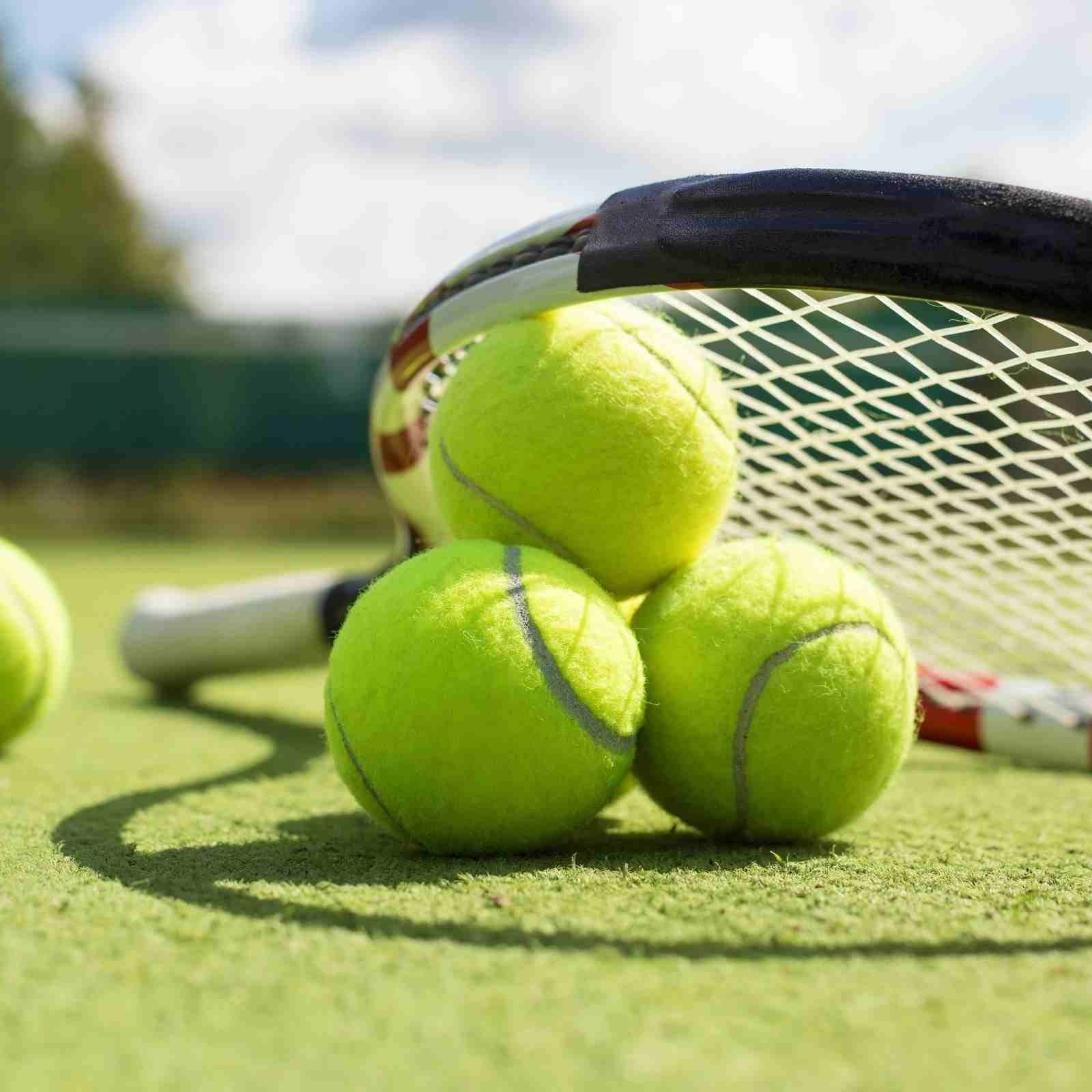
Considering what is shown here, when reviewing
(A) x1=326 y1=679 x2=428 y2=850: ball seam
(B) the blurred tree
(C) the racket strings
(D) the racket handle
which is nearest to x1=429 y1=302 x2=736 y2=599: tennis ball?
(C) the racket strings

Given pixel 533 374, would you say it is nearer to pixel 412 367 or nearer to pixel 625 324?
pixel 625 324

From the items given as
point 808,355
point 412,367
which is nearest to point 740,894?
point 808,355

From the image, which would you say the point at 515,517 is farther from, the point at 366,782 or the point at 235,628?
the point at 235,628

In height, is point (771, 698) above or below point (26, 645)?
above

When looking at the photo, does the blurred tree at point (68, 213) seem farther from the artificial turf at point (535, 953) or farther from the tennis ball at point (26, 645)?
the artificial turf at point (535, 953)

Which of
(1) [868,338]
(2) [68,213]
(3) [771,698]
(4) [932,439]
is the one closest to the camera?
(3) [771,698]

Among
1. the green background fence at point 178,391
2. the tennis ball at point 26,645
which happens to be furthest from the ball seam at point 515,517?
the green background fence at point 178,391

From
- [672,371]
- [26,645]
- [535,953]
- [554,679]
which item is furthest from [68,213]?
[535,953]
